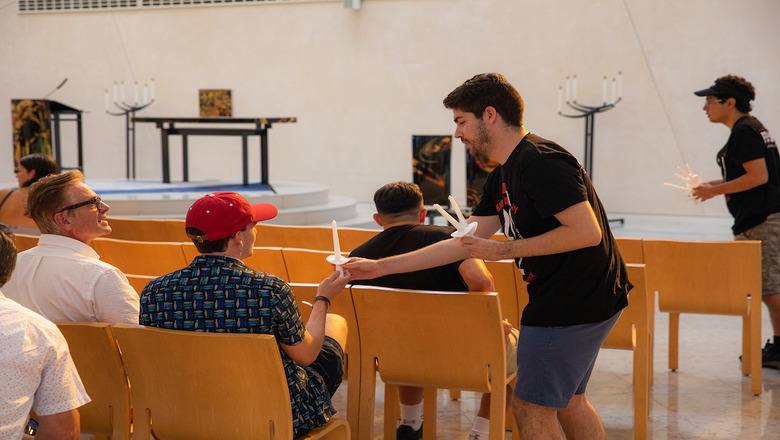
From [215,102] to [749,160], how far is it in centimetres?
936

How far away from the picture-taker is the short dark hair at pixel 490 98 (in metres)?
2.17

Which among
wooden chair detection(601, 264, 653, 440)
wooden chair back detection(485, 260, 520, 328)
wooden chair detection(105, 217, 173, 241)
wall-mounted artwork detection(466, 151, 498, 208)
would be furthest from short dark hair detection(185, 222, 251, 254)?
wall-mounted artwork detection(466, 151, 498, 208)

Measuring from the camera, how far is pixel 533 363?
215cm

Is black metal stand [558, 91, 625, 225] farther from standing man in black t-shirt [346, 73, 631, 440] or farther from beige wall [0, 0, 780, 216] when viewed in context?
standing man in black t-shirt [346, 73, 631, 440]

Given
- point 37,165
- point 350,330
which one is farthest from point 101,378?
point 37,165

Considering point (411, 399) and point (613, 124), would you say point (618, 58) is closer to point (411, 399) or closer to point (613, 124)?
point (613, 124)

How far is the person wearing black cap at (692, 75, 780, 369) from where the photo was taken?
13.1 feet

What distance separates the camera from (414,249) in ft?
9.18

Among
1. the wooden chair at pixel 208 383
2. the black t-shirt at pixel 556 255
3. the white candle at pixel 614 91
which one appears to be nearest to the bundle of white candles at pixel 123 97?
the white candle at pixel 614 91

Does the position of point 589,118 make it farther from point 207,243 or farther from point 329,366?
point 207,243

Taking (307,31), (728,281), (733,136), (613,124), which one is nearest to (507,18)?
(613,124)

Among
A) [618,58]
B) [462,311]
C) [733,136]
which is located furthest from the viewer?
[618,58]

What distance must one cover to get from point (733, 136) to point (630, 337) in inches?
66.3

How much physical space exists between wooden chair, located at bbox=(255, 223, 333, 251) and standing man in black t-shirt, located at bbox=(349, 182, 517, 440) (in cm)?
132
